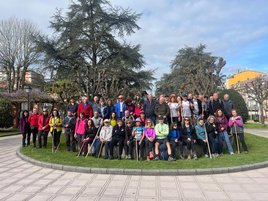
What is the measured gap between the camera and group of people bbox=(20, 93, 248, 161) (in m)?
9.38

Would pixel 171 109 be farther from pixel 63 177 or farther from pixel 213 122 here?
pixel 63 177

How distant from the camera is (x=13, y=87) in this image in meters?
37.4

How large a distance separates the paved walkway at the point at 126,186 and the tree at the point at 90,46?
15442 mm

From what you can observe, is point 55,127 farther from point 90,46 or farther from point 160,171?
point 90,46

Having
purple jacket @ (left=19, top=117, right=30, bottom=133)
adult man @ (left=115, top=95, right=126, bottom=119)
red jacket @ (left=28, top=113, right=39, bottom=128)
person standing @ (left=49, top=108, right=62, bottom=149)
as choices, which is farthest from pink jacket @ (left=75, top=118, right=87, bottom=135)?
purple jacket @ (left=19, top=117, right=30, bottom=133)

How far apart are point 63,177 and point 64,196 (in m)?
1.65

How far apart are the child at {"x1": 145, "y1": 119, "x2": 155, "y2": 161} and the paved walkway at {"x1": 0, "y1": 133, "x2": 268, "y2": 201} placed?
216 centimetres

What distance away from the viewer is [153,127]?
9555 mm

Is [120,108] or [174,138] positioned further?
[120,108]

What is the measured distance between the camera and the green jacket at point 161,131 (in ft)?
30.4

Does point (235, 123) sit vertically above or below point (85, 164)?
above

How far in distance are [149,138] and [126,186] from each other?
3.21m

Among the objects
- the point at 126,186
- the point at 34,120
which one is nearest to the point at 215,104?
the point at 126,186

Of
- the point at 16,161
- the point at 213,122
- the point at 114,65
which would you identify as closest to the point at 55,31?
the point at 114,65
